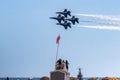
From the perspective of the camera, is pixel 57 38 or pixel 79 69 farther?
pixel 79 69

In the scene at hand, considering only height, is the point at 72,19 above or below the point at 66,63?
above

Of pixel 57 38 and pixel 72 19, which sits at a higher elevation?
pixel 72 19

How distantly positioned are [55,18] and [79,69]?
57.5ft

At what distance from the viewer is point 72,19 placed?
255ft

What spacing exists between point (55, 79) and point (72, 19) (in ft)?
97.8

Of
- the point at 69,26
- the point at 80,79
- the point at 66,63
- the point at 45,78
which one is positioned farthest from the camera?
the point at 45,78

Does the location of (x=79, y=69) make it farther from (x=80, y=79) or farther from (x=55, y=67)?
(x=55, y=67)

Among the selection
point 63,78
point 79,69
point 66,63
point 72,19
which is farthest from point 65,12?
point 63,78

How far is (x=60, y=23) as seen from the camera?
76.3 m

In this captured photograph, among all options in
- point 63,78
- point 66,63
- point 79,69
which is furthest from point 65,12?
point 63,78

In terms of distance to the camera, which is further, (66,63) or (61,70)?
(66,63)

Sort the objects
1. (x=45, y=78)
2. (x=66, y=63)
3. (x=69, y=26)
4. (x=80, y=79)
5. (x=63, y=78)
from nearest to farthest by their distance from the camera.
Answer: (x=63, y=78), (x=66, y=63), (x=80, y=79), (x=69, y=26), (x=45, y=78)

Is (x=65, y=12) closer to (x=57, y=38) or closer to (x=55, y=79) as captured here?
(x=57, y=38)

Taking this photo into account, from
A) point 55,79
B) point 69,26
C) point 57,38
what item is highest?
point 69,26
